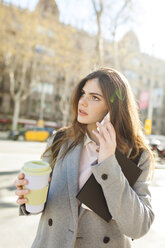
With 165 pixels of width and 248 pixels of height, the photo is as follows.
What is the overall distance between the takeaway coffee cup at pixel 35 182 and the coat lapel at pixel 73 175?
19cm

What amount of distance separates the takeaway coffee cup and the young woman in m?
0.04

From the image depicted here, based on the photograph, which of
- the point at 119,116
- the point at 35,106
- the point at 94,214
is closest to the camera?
the point at 94,214

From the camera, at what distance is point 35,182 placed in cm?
119

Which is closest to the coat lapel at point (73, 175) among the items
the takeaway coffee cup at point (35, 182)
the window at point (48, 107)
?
the takeaway coffee cup at point (35, 182)

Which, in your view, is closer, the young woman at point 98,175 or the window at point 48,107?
the young woman at point 98,175

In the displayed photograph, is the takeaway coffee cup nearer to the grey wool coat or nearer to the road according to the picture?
the grey wool coat

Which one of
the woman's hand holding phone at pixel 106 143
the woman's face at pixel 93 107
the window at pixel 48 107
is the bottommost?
the window at pixel 48 107

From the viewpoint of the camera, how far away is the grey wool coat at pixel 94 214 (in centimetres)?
117

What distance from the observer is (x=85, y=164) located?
152 centimetres

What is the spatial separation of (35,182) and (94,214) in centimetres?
43

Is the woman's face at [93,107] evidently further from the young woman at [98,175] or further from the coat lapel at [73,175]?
the coat lapel at [73,175]

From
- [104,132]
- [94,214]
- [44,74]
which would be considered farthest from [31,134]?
[104,132]

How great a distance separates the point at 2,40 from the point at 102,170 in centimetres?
2051

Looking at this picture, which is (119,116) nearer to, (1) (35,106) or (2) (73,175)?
(2) (73,175)
